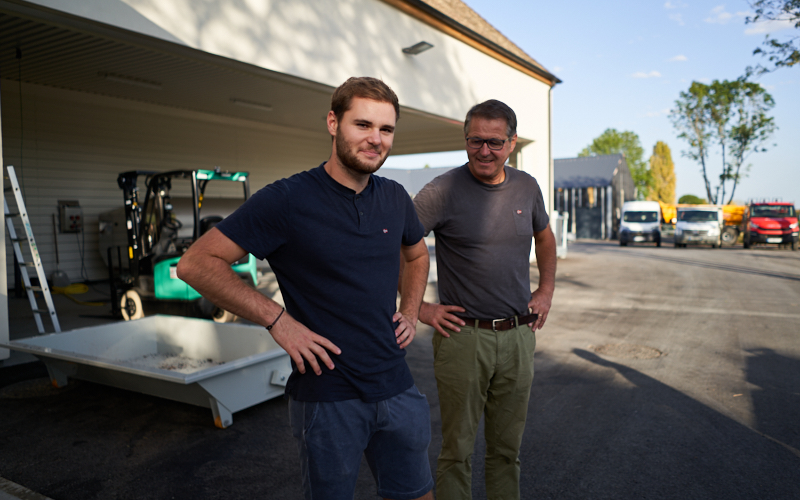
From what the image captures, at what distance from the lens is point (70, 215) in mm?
12875

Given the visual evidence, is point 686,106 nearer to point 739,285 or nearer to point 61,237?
point 739,285

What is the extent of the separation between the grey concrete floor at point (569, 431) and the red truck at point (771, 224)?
21.5 metres

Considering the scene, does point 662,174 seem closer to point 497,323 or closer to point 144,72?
point 144,72

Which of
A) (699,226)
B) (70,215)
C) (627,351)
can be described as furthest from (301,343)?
(699,226)

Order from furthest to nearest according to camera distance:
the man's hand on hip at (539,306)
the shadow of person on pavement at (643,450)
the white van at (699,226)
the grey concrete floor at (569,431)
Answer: the white van at (699,226) → the grey concrete floor at (569,431) → the shadow of person on pavement at (643,450) → the man's hand on hip at (539,306)

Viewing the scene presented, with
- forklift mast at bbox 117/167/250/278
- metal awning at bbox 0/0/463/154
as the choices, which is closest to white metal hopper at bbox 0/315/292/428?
forklift mast at bbox 117/167/250/278

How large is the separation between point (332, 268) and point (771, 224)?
29798 mm

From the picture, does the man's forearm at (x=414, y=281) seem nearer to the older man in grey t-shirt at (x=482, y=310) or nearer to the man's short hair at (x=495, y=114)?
the older man in grey t-shirt at (x=482, y=310)

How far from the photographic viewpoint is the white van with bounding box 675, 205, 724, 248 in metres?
27.3

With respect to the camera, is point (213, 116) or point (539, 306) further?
point (213, 116)

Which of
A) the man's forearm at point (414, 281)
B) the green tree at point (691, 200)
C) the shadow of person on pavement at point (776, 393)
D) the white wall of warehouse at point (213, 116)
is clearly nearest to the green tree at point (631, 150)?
the green tree at point (691, 200)

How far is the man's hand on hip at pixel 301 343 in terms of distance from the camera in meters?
1.90

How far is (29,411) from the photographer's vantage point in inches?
195

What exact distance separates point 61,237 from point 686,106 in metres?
46.9
